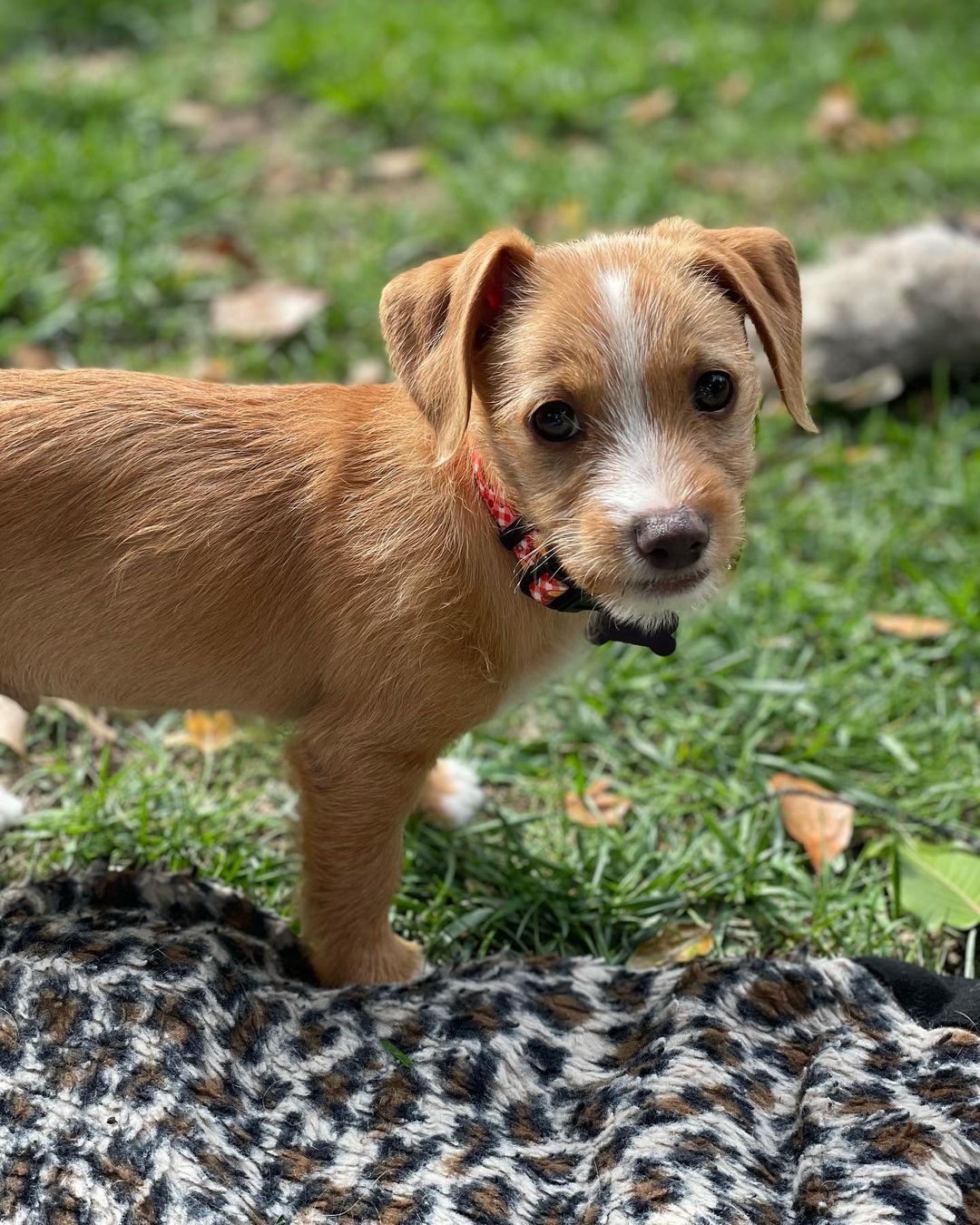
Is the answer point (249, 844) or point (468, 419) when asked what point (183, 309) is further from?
point (468, 419)

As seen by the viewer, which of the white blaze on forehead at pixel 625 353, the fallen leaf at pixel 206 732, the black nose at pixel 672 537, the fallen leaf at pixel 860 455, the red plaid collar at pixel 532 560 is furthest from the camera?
the fallen leaf at pixel 860 455

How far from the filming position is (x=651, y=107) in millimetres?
7020

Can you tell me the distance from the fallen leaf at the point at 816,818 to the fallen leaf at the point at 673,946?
40 cm

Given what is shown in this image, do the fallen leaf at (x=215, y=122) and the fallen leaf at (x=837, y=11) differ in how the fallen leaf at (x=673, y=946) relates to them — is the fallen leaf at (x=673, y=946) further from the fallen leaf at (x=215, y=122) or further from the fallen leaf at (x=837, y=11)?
the fallen leaf at (x=837, y=11)

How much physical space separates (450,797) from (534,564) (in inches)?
44.1

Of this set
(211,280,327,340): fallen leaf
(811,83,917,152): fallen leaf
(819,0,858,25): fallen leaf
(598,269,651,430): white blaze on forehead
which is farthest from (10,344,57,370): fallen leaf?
(819,0,858,25): fallen leaf

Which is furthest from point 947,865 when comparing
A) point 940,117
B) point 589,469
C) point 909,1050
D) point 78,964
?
point 940,117

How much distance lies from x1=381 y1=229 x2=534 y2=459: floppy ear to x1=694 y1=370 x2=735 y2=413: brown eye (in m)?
0.46

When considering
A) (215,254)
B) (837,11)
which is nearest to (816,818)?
(215,254)

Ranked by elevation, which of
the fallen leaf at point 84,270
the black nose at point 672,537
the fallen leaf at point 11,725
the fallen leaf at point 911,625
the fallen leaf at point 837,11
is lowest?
the fallen leaf at point 11,725

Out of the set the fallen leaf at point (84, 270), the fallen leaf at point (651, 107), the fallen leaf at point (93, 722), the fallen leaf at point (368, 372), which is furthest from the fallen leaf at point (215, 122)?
the fallen leaf at point (93, 722)

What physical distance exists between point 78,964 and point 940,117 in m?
6.38

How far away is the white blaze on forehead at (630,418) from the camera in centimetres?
251

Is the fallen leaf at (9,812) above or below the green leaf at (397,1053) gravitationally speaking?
above
